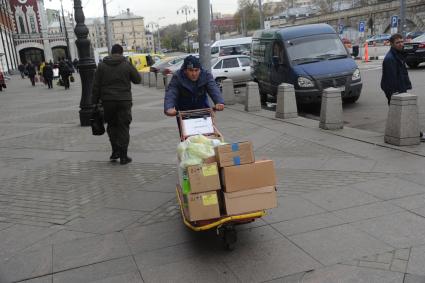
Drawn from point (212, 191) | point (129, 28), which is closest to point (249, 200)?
point (212, 191)

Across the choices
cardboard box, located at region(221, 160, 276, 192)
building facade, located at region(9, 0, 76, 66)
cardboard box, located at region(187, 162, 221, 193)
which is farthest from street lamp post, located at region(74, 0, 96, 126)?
building facade, located at region(9, 0, 76, 66)

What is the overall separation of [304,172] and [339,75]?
6.36m

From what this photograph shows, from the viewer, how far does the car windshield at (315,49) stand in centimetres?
1294

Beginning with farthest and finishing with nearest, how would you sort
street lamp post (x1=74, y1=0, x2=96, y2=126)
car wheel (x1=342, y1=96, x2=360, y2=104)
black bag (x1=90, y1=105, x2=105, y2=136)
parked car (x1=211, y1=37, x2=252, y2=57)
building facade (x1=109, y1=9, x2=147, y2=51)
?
building facade (x1=109, y1=9, x2=147, y2=51) → parked car (x1=211, y1=37, x2=252, y2=57) → car wheel (x1=342, y1=96, x2=360, y2=104) → street lamp post (x1=74, y1=0, x2=96, y2=126) → black bag (x1=90, y1=105, x2=105, y2=136)

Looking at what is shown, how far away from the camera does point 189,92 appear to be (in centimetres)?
532

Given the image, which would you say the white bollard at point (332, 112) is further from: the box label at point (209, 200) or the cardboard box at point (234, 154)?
the box label at point (209, 200)

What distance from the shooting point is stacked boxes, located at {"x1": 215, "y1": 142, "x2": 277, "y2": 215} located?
395 centimetres

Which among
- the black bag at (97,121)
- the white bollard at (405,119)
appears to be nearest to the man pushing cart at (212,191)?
the black bag at (97,121)

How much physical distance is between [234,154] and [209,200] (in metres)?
0.46

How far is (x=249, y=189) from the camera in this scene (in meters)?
3.98

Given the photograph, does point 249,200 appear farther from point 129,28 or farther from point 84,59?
point 129,28

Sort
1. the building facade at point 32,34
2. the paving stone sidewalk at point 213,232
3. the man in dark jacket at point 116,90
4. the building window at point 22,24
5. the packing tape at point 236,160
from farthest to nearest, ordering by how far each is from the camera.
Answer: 1. the building window at point 22,24
2. the building facade at point 32,34
3. the man in dark jacket at point 116,90
4. the packing tape at point 236,160
5. the paving stone sidewalk at point 213,232

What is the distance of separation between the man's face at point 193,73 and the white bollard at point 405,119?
3.86m

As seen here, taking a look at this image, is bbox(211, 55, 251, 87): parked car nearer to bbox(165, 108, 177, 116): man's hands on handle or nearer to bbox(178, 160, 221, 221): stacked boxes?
bbox(165, 108, 177, 116): man's hands on handle
